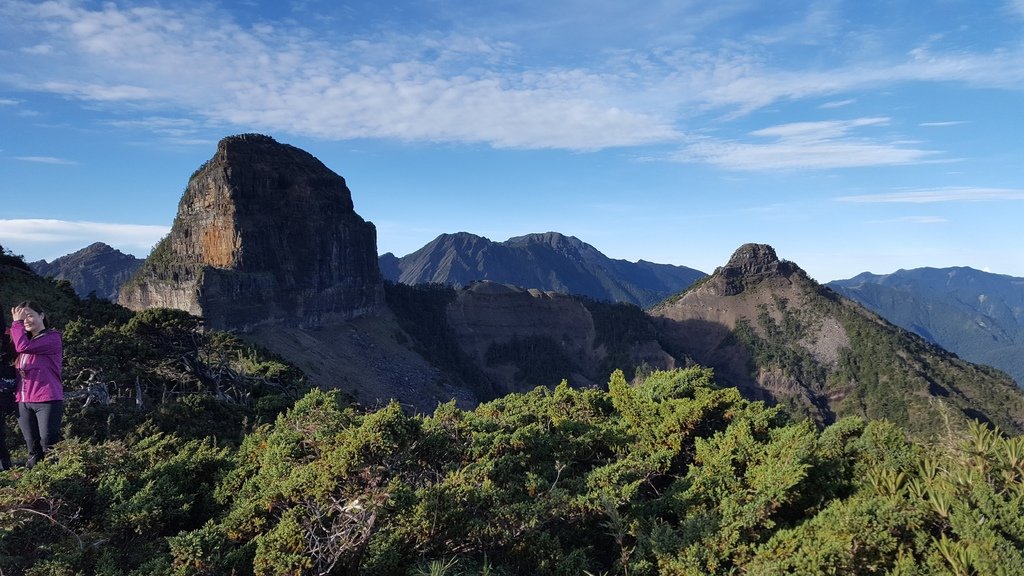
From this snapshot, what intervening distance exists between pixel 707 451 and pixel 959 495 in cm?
399

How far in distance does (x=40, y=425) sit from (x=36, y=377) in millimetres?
894

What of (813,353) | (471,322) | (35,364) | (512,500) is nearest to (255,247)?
→ (471,322)

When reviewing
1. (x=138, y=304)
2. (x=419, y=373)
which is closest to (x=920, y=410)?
(x=419, y=373)

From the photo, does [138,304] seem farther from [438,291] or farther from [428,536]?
[428,536]

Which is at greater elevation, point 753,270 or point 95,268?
point 95,268

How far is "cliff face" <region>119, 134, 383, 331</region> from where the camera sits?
6084 cm

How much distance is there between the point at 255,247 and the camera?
65812 mm

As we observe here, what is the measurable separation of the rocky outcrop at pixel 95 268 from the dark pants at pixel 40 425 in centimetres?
14814

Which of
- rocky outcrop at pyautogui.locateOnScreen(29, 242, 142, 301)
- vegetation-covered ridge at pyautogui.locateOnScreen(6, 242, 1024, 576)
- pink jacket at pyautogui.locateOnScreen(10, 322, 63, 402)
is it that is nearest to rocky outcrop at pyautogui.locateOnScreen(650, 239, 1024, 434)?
vegetation-covered ridge at pyautogui.locateOnScreen(6, 242, 1024, 576)

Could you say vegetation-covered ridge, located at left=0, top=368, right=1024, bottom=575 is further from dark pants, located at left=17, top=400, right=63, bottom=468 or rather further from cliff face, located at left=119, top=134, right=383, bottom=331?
cliff face, located at left=119, top=134, right=383, bottom=331

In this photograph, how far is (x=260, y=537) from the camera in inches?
262

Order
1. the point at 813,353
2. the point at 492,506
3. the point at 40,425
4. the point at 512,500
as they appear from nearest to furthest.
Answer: the point at 492,506, the point at 512,500, the point at 40,425, the point at 813,353

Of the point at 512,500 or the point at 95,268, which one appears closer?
the point at 512,500

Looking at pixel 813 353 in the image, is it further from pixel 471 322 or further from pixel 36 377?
pixel 36 377
